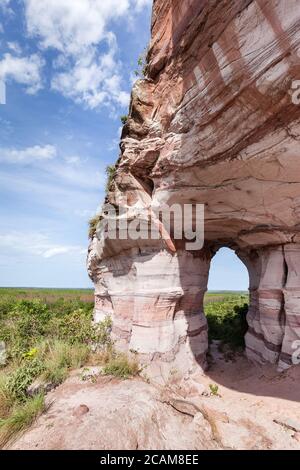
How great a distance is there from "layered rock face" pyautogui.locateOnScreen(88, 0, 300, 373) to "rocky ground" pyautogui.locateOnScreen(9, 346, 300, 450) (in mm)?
1491

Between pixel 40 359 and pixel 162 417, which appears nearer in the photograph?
pixel 162 417

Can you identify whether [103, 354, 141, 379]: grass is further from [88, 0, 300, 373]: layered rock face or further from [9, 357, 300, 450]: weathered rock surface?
[88, 0, 300, 373]: layered rock face

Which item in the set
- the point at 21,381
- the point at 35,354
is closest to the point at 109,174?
the point at 35,354

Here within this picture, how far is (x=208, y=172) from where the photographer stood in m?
6.73

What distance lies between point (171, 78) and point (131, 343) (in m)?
7.22

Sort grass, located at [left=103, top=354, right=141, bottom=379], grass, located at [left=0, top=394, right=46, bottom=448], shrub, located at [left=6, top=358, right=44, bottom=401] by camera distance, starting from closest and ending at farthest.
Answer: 1. grass, located at [left=0, top=394, right=46, bottom=448]
2. shrub, located at [left=6, top=358, right=44, bottom=401]
3. grass, located at [left=103, top=354, right=141, bottom=379]

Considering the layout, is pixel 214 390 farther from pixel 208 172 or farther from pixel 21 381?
pixel 208 172

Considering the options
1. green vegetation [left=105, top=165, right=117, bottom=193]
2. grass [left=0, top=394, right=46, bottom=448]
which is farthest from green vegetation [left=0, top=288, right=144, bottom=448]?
green vegetation [left=105, top=165, right=117, bottom=193]

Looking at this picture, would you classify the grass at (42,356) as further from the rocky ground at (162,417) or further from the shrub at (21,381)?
the rocky ground at (162,417)

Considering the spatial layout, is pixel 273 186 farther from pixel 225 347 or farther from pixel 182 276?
pixel 225 347

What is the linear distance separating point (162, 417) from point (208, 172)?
5.19 meters

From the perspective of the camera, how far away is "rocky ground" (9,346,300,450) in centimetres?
415

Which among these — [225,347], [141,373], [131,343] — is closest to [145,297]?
[131,343]

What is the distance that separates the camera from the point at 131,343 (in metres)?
8.20
